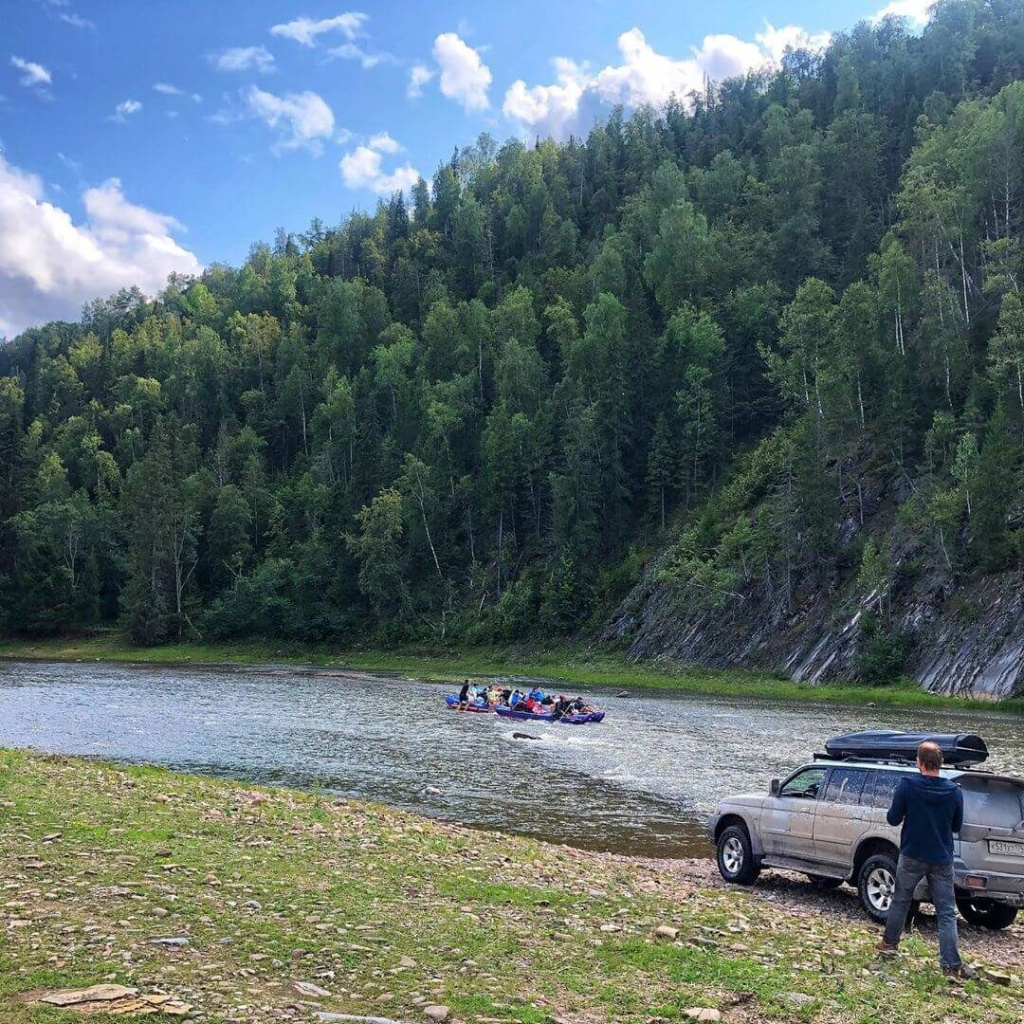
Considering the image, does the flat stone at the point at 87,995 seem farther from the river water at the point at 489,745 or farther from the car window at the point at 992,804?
the river water at the point at 489,745

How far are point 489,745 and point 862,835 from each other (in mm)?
25707

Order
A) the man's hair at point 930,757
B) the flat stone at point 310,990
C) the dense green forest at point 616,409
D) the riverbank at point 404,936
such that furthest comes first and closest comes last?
the dense green forest at point 616,409
the man's hair at point 930,757
the riverbank at point 404,936
the flat stone at point 310,990

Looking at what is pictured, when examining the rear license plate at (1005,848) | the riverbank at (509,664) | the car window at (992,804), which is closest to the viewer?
→ the rear license plate at (1005,848)

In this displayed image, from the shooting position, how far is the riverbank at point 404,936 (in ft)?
28.7

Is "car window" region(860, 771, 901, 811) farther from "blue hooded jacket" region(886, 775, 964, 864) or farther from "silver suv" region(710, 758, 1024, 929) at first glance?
"blue hooded jacket" region(886, 775, 964, 864)

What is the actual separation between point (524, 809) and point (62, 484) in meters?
153

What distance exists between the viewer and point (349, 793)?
1069 inches

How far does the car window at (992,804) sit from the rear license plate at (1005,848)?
0.76 feet

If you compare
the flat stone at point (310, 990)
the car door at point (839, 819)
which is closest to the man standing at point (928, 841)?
the car door at point (839, 819)

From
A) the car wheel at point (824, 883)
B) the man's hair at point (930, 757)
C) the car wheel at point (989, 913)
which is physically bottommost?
the car wheel at point (824, 883)

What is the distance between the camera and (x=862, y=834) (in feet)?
50.4

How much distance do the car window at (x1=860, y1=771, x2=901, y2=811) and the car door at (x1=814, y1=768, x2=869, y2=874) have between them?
115 mm

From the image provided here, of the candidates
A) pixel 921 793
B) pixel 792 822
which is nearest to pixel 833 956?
pixel 921 793

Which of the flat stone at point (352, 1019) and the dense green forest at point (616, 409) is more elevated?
the dense green forest at point (616, 409)
